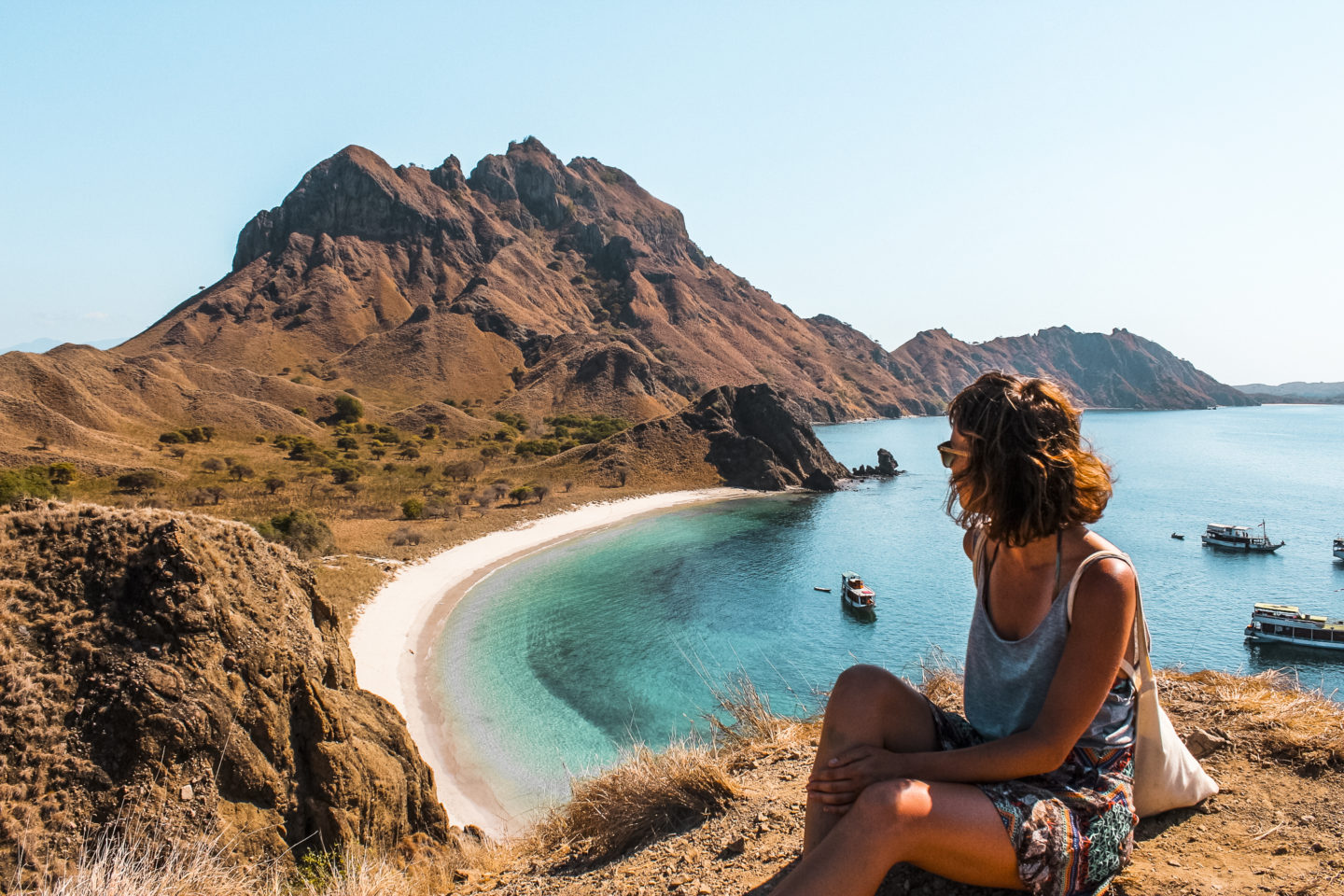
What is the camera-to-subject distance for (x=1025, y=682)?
7.54ft

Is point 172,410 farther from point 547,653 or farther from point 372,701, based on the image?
point 372,701

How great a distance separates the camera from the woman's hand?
2.16m

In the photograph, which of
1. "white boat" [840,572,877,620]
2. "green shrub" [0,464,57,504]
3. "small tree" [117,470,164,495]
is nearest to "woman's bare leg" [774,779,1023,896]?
"white boat" [840,572,877,620]

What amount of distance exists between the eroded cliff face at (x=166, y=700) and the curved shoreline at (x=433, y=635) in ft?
5.06

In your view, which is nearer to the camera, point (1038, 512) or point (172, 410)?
point (1038, 512)

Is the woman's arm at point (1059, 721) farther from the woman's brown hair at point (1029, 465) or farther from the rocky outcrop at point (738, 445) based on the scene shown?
the rocky outcrop at point (738, 445)

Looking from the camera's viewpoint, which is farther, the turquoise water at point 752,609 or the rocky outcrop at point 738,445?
the rocky outcrop at point 738,445

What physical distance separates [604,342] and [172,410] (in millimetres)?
62826

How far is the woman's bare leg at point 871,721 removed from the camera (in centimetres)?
232

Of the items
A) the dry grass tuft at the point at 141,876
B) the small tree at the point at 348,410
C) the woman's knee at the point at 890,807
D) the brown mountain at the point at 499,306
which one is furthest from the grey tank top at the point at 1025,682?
the brown mountain at the point at 499,306

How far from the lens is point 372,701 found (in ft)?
22.0

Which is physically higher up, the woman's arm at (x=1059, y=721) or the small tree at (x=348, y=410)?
the small tree at (x=348, y=410)

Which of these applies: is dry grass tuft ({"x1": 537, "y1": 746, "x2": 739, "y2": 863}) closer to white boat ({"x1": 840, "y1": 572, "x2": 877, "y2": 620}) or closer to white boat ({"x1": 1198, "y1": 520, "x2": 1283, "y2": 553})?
white boat ({"x1": 840, "y1": 572, "x2": 877, "y2": 620})

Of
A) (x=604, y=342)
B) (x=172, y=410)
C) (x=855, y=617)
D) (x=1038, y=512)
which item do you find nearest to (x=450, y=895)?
(x=1038, y=512)
